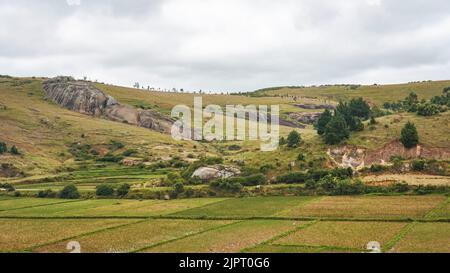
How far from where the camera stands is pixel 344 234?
159ft

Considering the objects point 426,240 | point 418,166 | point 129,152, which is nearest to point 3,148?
point 129,152

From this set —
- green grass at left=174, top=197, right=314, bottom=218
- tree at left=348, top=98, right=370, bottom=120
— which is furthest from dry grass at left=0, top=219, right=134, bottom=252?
tree at left=348, top=98, right=370, bottom=120

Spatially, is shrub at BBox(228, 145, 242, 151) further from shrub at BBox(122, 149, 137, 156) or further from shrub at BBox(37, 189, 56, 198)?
shrub at BBox(37, 189, 56, 198)

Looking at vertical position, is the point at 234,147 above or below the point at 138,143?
below

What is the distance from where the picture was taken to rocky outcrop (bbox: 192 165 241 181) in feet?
306

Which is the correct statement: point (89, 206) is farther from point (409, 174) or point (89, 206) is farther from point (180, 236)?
point (409, 174)

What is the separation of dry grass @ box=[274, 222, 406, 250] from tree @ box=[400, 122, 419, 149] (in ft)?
150

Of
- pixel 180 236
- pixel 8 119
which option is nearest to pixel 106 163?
pixel 8 119

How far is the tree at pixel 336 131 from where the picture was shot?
331 ft

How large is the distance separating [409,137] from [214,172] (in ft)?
119

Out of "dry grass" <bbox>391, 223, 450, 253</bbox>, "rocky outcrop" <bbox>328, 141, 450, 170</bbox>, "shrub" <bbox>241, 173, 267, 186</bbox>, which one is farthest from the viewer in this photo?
"rocky outcrop" <bbox>328, 141, 450, 170</bbox>

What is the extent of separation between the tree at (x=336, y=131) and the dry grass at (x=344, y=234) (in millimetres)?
47284

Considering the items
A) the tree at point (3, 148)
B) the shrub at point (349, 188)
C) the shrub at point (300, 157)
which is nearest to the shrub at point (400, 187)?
the shrub at point (349, 188)
